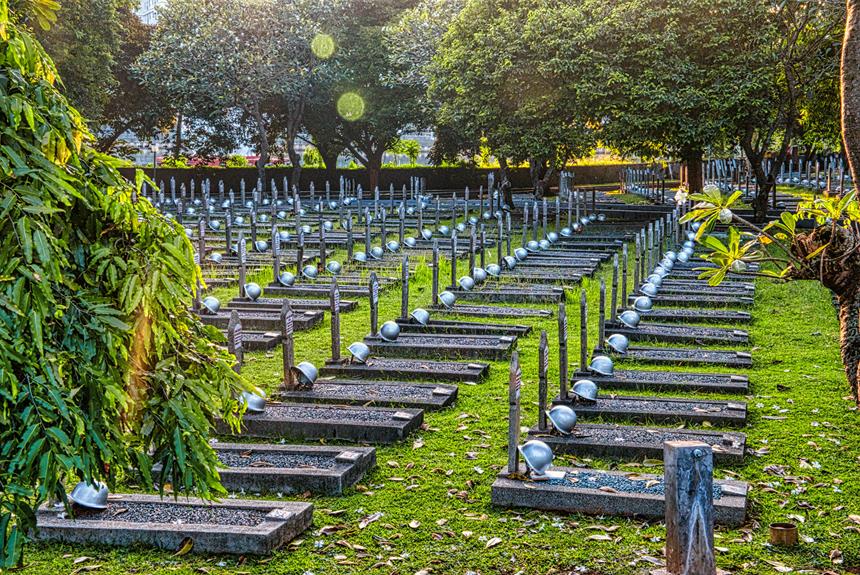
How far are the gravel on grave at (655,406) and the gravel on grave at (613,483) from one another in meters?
2.20

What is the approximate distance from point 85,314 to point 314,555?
3.44 meters

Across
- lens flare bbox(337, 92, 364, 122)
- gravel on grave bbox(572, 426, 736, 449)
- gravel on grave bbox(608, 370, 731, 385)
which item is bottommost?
gravel on grave bbox(572, 426, 736, 449)

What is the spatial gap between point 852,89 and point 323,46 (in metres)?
32.1

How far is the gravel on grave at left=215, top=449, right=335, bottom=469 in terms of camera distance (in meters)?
8.73

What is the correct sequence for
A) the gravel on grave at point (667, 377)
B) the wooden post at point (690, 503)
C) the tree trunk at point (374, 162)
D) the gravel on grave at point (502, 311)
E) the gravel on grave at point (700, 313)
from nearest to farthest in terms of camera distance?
the wooden post at point (690, 503)
the gravel on grave at point (667, 377)
the gravel on grave at point (700, 313)
the gravel on grave at point (502, 311)
the tree trunk at point (374, 162)

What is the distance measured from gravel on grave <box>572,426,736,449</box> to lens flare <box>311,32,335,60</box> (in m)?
31.0

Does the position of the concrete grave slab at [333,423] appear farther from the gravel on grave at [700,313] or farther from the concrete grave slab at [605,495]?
the gravel on grave at [700,313]

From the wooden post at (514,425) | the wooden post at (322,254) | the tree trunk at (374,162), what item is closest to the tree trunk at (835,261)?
the wooden post at (514,425)

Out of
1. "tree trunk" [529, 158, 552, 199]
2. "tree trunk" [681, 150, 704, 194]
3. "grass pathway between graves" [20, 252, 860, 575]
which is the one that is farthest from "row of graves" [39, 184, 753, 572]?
"tree trunk" [529, 158, 552, 199]

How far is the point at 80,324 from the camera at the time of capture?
164 inches

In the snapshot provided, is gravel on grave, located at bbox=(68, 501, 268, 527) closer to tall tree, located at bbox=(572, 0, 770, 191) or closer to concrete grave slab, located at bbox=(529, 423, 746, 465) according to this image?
concrete grave slab, located at bbox=(529, 423, 746, 465)

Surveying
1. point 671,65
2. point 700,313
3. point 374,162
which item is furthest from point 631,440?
point 374,162

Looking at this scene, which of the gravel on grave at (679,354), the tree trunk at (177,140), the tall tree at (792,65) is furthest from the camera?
the tree trunk at (177,140)

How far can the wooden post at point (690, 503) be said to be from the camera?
545cm
